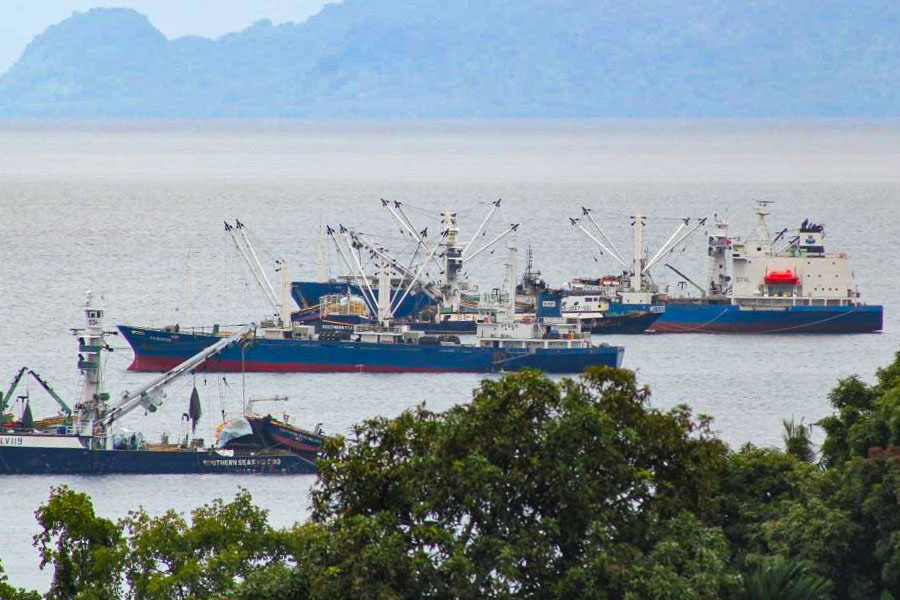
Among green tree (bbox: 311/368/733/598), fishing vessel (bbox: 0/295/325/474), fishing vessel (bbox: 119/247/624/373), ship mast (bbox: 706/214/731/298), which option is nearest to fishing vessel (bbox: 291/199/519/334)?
fishing vessel (bbox: 119/247/624/373)

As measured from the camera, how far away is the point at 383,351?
107000 millimetres

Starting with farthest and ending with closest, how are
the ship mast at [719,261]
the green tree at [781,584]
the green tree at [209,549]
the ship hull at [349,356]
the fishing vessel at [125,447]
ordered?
the ship mast at [719,261], the ship hull at [349,356], the fishing vessel at [125,447], the green tree at [209,549], the green tree at [781,584]

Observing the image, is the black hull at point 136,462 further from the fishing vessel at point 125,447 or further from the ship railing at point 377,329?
the ship railing at point 377,329

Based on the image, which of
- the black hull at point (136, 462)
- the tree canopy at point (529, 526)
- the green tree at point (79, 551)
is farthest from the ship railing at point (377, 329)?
the green tree at point (79, 551)

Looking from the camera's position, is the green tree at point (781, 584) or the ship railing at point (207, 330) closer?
the green tree at point (781, 584)

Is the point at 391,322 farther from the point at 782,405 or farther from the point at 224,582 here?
the point at 224,582

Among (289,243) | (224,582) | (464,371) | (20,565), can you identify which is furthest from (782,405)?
(289,243)

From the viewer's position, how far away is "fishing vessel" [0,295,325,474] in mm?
72500

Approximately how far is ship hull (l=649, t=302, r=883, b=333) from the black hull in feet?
185

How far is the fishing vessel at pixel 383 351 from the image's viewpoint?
348ft

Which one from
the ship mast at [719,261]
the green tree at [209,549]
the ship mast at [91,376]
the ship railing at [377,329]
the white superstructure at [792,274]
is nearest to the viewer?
the green tree at [209,549]

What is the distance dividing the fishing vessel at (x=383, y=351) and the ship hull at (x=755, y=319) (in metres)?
18.7

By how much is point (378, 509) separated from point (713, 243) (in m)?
96.5

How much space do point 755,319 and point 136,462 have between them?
62.3 meters
